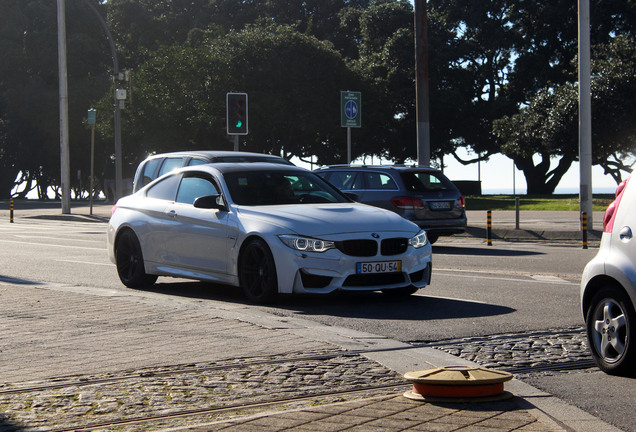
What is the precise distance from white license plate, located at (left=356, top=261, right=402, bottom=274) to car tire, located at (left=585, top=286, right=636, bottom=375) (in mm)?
3507

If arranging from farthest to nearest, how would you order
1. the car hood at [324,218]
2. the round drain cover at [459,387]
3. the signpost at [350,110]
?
the signpost at [350,110]
the car hood at [324,218]
the round drain cover at [459,387]

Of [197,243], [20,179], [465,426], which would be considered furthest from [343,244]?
[20,179]

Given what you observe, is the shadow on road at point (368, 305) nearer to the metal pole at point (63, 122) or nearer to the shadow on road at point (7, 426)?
the shadow on road at point (7, 426)

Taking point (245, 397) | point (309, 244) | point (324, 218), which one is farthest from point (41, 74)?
point (245, 397)

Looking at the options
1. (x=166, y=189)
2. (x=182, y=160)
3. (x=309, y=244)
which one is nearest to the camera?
(x=309, y=244)

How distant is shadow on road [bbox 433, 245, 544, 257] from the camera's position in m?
17.4

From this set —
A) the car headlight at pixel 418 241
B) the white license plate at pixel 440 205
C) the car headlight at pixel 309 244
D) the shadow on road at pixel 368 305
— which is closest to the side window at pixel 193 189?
the shadow on road at pixel 368 305

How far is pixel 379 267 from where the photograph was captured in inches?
393

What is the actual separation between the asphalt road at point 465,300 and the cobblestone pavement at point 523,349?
0.17 m

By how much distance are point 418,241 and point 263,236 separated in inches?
66.4

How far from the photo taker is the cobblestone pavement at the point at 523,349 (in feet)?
22.4

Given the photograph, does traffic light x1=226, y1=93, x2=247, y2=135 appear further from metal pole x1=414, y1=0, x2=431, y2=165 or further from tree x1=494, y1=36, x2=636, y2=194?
tree x1=494, y1=36, x2=636, y2=194

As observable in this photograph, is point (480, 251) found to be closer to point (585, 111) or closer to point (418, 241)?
point (585, 111)

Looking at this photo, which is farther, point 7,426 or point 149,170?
point 149,170
